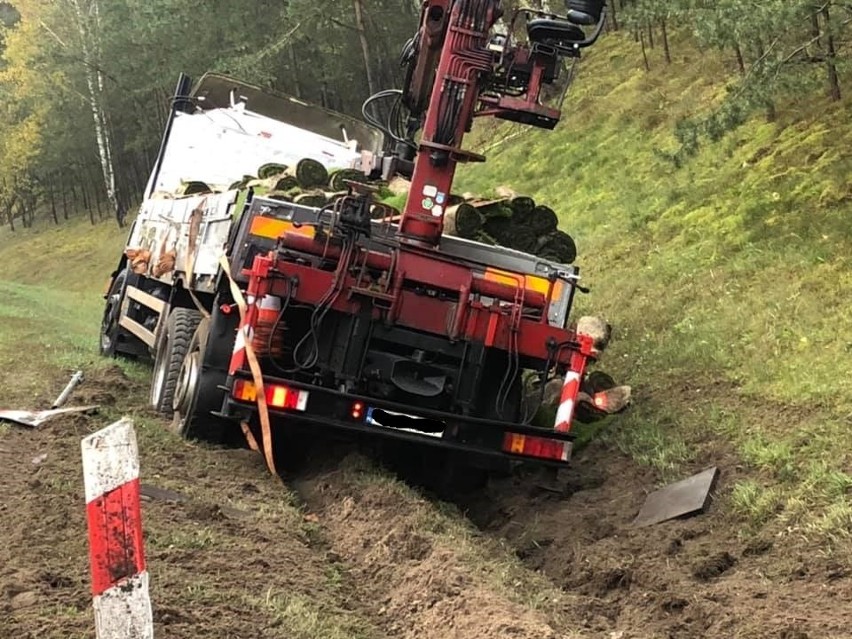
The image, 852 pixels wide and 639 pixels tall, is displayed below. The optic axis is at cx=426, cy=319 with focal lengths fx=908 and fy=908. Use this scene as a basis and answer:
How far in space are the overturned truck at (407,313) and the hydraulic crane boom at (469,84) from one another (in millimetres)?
11

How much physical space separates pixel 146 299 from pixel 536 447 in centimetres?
572

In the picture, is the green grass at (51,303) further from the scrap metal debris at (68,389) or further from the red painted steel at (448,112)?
the red painted steel at (448,112)

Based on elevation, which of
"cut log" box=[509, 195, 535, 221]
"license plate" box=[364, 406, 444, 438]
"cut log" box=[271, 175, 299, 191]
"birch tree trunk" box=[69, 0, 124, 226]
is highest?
"birch tree trunk" box=[69, 0, 124, 226]

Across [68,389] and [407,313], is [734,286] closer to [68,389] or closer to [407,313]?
[407,313]

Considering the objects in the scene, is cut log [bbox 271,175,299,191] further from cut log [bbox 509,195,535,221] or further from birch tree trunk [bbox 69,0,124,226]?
birch tree trunk [bbox 69,0,124,226]

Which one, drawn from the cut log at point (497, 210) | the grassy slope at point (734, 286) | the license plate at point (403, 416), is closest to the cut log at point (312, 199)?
the cut log at point (497, 210)

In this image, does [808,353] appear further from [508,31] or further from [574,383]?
[508,31]

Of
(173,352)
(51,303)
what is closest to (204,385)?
(173,352)

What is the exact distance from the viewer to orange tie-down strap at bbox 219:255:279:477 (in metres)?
5.59

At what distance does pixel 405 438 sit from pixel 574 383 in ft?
3.87

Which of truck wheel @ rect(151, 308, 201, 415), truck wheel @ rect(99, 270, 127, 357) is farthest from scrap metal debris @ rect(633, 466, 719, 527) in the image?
truck wheel @ rect(99, 270, 127, 357)

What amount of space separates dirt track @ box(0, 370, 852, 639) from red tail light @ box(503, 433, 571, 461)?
1.45 feet

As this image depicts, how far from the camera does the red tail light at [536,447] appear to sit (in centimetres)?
586

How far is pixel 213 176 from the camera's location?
38.4 feet
